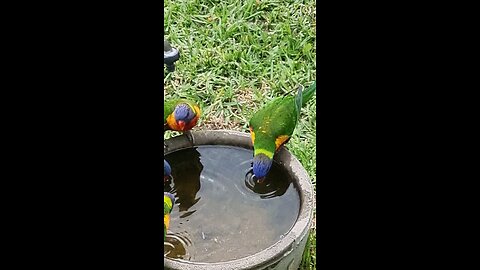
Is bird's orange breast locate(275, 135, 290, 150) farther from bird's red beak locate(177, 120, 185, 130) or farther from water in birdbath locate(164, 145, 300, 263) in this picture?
bird's red beak locate(177, 120, 185, 130)

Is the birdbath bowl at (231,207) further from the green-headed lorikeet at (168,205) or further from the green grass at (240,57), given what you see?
the green grass at (240,57)

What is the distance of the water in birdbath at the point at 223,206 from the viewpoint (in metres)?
1.93

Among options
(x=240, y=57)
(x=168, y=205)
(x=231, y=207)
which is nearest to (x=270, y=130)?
(x=231, y=207)

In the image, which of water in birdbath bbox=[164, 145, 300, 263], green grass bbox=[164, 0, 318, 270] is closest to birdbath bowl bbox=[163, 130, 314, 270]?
water in birdbath bbox=[164, 145, 300, 263]

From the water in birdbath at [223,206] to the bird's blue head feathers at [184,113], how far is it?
0.40ft

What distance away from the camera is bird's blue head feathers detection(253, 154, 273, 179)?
2029mm

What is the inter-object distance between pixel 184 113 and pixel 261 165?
1.21 feet

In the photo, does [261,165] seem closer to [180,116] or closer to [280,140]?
[280,140]

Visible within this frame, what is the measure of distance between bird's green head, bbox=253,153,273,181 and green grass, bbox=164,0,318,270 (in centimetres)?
47

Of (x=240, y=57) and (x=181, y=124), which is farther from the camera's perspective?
(x=240, y=57)

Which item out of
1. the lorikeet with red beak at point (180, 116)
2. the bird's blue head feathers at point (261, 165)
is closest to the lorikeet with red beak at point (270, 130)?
the bird's blue head feathers at point (261, 165)

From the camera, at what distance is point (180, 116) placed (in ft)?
7.21
